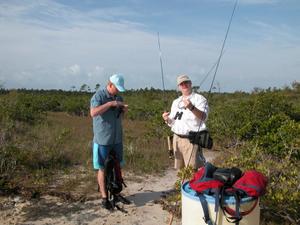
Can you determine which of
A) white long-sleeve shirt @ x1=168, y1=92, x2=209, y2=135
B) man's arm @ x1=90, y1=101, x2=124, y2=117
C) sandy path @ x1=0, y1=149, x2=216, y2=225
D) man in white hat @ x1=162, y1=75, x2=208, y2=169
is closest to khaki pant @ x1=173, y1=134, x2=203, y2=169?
man in white hat @ x1=162, y1=75, x2=208, y2=169

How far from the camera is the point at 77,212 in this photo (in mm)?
5113

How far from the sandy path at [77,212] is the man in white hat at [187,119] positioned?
85 cm

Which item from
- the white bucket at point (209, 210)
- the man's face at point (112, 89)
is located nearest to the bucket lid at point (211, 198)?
the white bucket at point (209, 210)

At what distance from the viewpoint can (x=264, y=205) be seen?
4680 millimetres

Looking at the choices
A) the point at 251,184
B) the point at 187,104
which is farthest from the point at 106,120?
the point at 251,184

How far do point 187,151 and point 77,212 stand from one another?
163 cm

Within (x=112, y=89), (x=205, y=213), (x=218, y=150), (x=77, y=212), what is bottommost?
(x=218, y=150)

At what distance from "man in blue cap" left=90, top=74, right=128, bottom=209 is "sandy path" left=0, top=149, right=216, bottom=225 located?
0.25 metres

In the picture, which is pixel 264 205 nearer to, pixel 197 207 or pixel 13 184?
pixel 197 207

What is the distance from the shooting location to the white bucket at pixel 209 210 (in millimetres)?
3260

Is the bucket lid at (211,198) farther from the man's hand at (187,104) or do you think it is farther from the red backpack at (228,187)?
the man's hand at (187,104)

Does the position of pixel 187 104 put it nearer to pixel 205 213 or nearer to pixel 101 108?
pixel 101 108

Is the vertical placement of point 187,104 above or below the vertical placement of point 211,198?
above

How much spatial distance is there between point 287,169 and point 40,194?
10.9 ft
